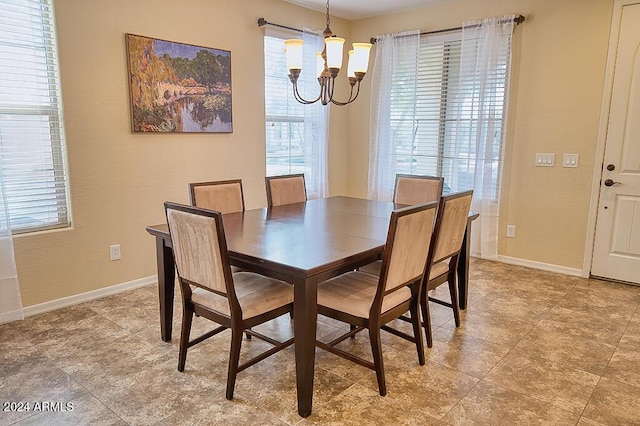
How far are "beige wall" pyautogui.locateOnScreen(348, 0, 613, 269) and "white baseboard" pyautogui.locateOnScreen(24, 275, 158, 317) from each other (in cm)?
343

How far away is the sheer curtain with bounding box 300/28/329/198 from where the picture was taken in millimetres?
4652

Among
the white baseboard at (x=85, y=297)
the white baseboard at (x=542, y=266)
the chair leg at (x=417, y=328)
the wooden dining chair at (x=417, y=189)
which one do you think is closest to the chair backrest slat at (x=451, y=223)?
the chair leg at (x=417, y=328)

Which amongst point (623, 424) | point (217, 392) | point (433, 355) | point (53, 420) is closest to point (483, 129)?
point (433, 355)

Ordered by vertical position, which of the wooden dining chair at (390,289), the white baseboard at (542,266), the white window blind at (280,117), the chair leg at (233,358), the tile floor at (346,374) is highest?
the white window blind at (280,117)

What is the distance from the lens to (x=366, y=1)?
4.50 meters

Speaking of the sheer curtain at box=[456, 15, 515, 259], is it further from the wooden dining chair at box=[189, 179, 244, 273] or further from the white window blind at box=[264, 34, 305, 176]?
the wooden dining chair at box=[189, 179, 244, 273]

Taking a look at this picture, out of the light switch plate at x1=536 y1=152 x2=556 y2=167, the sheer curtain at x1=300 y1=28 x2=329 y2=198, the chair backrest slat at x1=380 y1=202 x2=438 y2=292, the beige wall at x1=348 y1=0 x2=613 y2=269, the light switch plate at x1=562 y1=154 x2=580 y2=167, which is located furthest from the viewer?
the sheer curtain at x1=300 y1=28 x2=329 y2=198

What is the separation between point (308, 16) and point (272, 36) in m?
0.58

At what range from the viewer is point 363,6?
15.4 feet

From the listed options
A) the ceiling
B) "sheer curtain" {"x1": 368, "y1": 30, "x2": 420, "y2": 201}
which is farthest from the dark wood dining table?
the ceiling

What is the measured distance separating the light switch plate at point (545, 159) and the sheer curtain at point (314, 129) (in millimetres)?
2159

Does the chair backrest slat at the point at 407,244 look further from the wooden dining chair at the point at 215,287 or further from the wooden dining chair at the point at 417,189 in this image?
the wooden dining chair at the point at 417,189

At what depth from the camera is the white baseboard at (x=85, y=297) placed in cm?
314

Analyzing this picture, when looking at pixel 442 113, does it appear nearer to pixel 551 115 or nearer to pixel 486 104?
pixel 486 104
